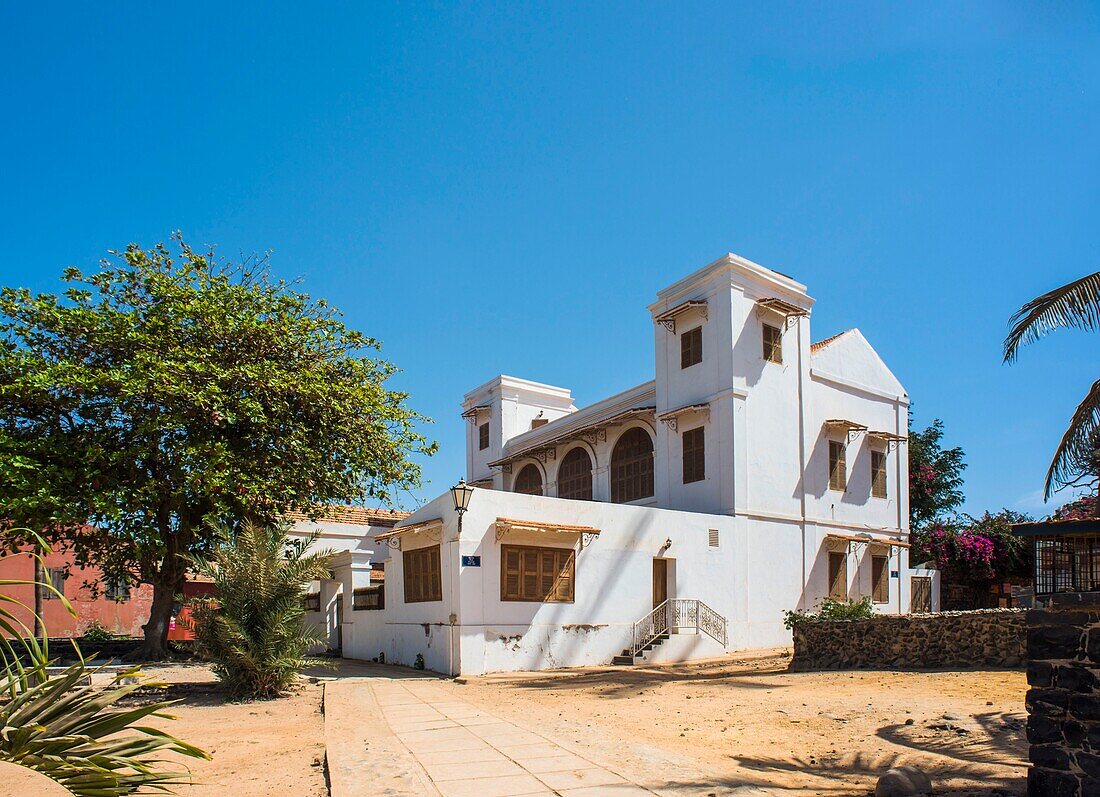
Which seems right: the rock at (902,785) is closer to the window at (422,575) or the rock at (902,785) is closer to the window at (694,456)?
the window at (422,575)

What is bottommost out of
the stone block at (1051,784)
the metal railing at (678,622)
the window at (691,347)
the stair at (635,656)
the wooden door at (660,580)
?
the stair at (635,656)

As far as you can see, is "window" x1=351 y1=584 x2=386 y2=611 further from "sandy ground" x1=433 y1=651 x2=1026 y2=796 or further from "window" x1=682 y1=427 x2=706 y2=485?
"window" x1=682 y1=427 x2=706 y2=485

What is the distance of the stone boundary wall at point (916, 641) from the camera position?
47.2ft

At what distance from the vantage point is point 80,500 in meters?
17.7

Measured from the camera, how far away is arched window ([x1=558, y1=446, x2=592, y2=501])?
97.6 feet

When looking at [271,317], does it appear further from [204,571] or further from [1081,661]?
[1081,661]

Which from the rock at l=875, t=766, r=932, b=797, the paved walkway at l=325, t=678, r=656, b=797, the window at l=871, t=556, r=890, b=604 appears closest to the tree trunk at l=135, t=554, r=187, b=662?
the paved walkway at l=325, t=678, r=656, b=797

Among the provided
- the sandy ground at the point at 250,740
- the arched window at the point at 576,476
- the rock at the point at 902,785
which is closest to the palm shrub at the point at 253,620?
the sandy ground at the point at 250,740

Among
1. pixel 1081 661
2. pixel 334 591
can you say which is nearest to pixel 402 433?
pixel 334 591

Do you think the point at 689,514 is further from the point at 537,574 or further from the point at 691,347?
the point at 691,347

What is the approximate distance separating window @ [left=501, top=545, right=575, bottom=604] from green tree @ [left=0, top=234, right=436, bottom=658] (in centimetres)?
432

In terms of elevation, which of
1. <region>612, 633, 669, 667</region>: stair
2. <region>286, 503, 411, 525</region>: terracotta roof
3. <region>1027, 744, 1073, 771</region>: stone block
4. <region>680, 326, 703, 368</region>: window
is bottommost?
<region>612, 633, 669, 667</region>: stair

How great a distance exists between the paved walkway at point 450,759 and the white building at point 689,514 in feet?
21.3

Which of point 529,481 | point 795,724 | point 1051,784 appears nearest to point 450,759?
point 795,724
